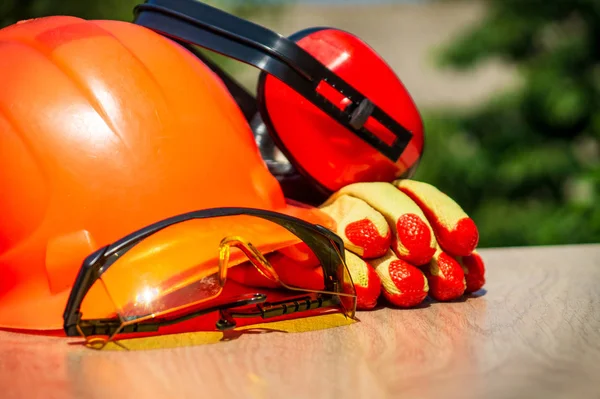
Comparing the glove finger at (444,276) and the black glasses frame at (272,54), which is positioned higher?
the black glasses frame at (272,54)

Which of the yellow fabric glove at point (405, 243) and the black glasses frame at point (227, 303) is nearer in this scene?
the black glasses frame at point (227, 303)

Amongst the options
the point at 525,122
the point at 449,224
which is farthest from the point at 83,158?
the point at 525,122

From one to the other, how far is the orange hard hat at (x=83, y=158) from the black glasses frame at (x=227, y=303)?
7cm

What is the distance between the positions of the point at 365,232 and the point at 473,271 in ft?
0.52

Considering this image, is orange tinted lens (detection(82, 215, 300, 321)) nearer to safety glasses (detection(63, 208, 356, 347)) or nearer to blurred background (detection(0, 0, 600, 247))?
safety glasses (detection(63, 208, 356, 347))

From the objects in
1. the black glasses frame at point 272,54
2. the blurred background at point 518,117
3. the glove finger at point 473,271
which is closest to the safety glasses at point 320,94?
the black glasses frame at point 272,54

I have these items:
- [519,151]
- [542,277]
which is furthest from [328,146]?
[519,151]

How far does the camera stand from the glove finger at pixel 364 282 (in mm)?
819

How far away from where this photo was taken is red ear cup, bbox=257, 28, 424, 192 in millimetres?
920

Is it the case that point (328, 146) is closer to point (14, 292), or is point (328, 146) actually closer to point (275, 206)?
point (275, 206)

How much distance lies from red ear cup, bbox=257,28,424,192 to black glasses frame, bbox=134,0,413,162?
0.04 ft

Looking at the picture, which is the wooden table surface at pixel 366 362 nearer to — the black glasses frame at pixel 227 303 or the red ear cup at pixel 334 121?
the black glasses frame at pixel 227 303

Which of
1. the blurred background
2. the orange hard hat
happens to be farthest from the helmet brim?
the blurred background

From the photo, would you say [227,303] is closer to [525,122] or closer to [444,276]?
[444,276]
